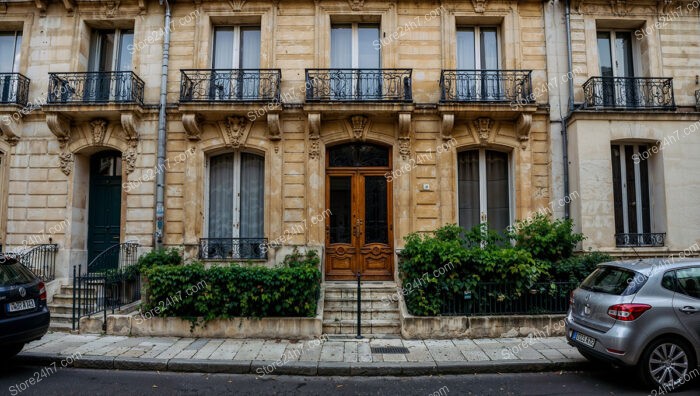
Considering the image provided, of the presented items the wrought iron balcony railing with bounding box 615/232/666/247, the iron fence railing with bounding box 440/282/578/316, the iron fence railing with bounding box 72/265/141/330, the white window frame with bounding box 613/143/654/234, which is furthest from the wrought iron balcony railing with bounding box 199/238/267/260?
the white window frame with bounding box 613/143/654/234

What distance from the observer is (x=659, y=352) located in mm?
5297

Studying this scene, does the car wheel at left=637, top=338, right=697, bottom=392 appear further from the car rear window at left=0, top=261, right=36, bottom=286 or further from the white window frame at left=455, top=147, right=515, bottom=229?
the car rear window at left=0, top=261, right=36, bottom=286

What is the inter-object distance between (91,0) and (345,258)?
31.5ft

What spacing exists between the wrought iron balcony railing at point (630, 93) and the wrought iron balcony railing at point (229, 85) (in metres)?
7.93

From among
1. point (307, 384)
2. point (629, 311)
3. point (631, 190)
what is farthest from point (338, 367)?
point (631, 190)

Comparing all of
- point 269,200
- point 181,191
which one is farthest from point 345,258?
point 181,191

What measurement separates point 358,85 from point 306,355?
6.55 metres

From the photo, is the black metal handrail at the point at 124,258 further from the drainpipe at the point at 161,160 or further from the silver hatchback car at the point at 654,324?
the silver hatchback car at the point at 654,324

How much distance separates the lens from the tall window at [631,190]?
10320 millimetres

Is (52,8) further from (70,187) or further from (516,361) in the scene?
(516,361)

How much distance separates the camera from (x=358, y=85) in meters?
10.3

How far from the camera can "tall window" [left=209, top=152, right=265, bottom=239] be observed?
1068 cm

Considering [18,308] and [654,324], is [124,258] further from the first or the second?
[654,324]

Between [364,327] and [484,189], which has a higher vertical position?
[484,189]
